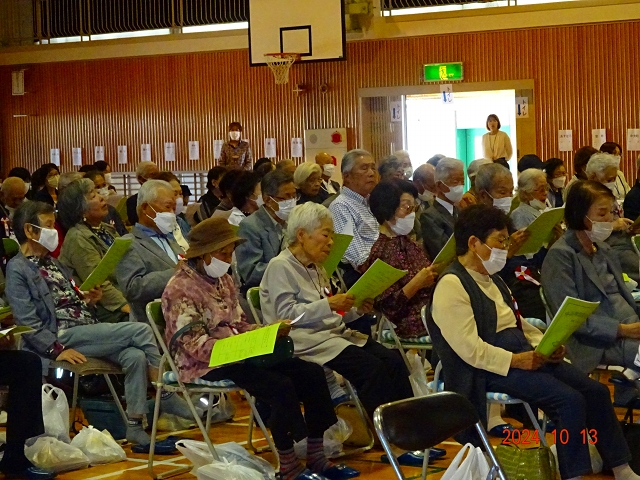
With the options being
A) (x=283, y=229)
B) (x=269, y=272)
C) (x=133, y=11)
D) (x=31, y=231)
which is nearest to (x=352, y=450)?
(x=269, y=272)

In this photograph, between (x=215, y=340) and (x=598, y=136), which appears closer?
(x=215, y=340)

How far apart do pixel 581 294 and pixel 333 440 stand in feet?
4.68

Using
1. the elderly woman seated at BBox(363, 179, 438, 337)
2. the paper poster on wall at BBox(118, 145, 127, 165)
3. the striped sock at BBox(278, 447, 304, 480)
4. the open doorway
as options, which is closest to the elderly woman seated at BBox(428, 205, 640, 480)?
the striped sock at BBox(278, 447, 304, 480)

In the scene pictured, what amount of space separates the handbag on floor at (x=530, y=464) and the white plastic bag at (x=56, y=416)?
2.35 metres

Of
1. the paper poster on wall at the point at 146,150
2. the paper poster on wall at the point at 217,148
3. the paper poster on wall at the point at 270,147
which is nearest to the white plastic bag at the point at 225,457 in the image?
the paper poster on wall at the point at 270,147

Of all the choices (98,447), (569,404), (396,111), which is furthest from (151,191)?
(396,111)

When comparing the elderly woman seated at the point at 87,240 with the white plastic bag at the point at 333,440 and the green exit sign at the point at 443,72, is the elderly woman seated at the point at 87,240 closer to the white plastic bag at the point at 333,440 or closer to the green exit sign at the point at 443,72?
the white plastic bag at the point at 333,440

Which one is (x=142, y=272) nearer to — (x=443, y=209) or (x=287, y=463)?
(x=287, y=463)

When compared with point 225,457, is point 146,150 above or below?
above

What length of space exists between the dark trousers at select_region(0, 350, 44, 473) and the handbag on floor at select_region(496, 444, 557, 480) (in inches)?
89.5

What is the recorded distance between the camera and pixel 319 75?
15.1m

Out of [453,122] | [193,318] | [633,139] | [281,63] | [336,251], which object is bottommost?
[193,318]

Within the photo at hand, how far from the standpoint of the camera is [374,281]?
194 inches

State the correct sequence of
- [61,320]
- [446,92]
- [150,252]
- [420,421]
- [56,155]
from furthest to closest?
[56,155] < [446,92] < [150,252] < [61,320] < [420,421]
